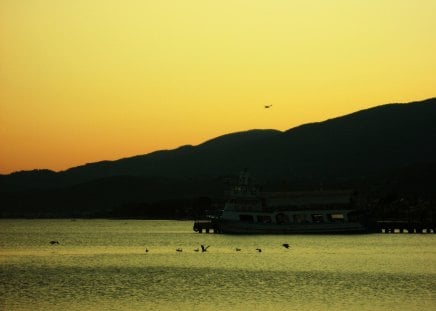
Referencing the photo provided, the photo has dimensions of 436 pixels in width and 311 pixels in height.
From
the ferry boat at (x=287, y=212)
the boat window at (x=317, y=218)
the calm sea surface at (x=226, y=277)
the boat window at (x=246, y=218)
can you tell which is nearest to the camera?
the calm sea surface at (x=226, y=277)

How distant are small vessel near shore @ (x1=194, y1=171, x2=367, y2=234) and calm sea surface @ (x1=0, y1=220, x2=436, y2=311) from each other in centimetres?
1289

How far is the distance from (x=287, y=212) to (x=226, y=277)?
64.5 metres

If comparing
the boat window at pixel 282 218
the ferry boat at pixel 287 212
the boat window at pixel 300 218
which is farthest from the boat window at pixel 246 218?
the boat window at pixel 300 218

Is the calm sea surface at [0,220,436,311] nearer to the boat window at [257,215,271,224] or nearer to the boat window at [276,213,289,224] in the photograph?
the boat window at [257,215,271,224]

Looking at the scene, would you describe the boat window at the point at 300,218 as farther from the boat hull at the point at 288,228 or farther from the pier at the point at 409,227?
the pier at the point at 409,227

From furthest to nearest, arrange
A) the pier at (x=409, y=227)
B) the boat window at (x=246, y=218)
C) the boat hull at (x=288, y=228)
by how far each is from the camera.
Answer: the pier at (x=409, y=227), the boat window at (x=246, y=218), the boat hull at (x=288, y=228)

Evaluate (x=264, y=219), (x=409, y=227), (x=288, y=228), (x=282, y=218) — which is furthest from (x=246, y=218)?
(x=409, y=227)

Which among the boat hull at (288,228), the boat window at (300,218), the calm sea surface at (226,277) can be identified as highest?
the boat window at (300,218)

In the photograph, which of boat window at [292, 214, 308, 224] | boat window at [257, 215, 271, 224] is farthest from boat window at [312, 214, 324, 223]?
boat window at [257, 215, 271, 224]

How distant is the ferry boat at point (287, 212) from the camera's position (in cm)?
13738

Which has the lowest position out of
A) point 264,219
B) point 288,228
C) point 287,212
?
point 288,228

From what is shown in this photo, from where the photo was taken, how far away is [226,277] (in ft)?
247

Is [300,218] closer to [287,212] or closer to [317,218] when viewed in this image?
[287,212]

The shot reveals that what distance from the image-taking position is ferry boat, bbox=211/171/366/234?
137m
